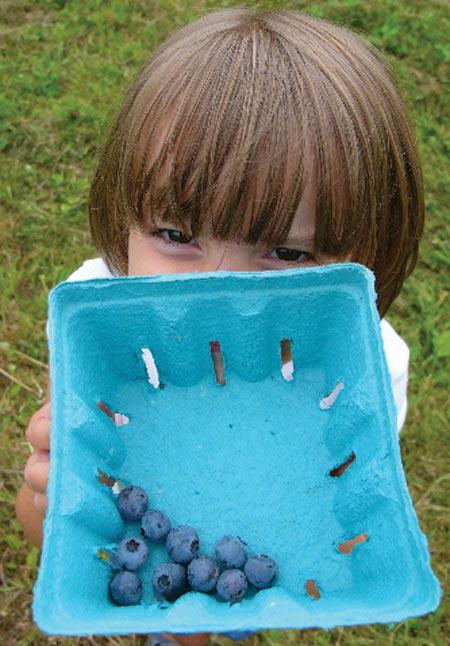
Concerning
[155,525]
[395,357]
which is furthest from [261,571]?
[395,357]

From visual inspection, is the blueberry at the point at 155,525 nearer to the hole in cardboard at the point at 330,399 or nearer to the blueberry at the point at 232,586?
the blueberry at the point at 232,586

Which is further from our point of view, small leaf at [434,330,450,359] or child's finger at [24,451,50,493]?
small leaf at [434,330,450,359]

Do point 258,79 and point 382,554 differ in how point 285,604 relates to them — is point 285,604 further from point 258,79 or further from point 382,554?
point 258,79

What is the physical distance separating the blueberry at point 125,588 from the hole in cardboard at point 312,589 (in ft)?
0.73

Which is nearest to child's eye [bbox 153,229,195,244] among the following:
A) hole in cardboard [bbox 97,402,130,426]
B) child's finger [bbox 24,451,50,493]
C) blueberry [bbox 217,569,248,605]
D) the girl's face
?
the girl's face

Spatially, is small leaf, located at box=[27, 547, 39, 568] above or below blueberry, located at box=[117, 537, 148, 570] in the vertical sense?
below

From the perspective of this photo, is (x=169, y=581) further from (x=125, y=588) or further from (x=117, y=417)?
(x=117, y=417)

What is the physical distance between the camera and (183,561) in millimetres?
1047

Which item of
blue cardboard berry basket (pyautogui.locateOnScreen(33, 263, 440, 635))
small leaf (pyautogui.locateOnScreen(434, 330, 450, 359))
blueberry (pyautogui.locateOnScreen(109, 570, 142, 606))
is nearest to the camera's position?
blue cardboard berry basket (pyautogui.locateOnScreen(33, 263, 440, 635))

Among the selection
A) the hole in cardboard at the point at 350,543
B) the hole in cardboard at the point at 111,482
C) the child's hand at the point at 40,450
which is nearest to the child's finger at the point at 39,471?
the child's hand at the point at 40,450

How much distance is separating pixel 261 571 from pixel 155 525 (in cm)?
16

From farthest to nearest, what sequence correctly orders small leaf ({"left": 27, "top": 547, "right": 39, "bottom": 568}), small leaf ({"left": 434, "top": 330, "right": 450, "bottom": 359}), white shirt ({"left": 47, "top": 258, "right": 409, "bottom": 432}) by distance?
1. small leaf ({"left": 434, "top": 330, "right": 450, "bottom": 359})
2. small leaf ({"left": 27, "top": 547, "right": 39, "bottom": 568})
3. white shirt ({"left": 47, "top": 258, "right": 409, "bottom": 432})

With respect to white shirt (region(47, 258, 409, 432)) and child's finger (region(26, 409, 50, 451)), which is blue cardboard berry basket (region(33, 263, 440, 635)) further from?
white shirt (region(47, 258, 409, 432))

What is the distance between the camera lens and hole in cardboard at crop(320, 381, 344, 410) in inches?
43.1
